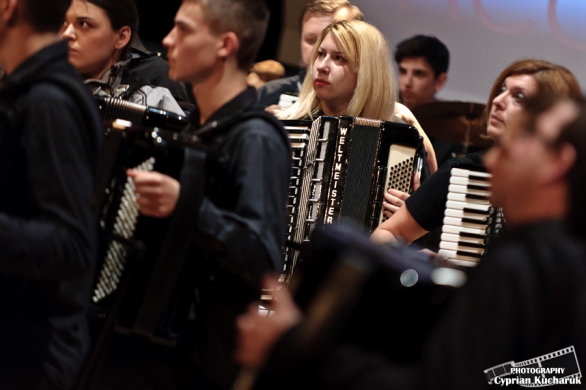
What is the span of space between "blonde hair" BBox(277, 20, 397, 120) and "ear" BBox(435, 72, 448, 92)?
156cm

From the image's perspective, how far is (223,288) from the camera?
2.27m

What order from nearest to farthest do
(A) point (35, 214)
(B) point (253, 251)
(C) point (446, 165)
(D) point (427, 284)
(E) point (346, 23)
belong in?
(D) point (427, 284), (A) point (35, 214), (B) point (253, 251), (C) point (446, 165), (E) point (346, 23)

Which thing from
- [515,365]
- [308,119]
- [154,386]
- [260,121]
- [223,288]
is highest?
[308,119]

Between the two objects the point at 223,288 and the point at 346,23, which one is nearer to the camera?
the point at 223,288

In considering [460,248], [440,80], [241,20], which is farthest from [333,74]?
[440,80]

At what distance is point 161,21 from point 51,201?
16.0ft

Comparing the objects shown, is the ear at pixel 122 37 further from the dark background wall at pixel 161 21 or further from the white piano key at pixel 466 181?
the dark background wall at pixel 161 21

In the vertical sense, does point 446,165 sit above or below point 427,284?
above

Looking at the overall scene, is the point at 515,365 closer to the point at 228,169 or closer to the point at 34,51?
the point at 228,169

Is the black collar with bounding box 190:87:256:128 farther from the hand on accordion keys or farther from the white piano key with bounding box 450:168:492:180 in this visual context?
the hand on accordion keys

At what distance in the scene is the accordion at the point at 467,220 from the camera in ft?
11.1

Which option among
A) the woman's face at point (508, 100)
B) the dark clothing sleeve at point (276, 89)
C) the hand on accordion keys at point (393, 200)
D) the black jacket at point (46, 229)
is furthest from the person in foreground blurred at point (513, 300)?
the dark clothing sleeve at point (276, 89)

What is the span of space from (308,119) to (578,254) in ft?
8.54

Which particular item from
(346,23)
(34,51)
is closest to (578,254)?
(34,51)
